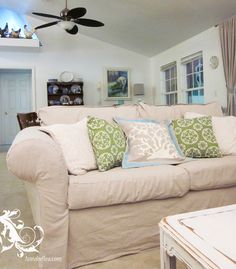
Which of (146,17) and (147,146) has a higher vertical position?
(146,17)

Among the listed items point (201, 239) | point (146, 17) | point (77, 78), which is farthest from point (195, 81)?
point (201, 239)

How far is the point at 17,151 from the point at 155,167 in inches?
34.1

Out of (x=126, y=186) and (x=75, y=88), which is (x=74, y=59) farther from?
(x=126, y=186)

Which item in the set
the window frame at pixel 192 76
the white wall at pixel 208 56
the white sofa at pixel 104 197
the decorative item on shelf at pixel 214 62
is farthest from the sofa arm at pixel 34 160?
the window frame at pixel 192 76

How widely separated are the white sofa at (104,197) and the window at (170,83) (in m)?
4.20

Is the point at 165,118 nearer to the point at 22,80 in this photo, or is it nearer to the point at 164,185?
the point at 164,185

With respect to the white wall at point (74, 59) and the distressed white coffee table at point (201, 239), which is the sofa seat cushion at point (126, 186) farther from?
the white wall at point (74, 59)

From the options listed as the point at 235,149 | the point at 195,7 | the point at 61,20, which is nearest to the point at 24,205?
the point at 235,149

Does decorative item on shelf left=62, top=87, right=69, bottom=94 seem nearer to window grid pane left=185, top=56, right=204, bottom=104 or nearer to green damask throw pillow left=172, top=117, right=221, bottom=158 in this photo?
window grid pane left=185, top=56, right=204, bottom=104

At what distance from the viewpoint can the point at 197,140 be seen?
2.03m

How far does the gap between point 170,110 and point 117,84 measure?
4.31 metres

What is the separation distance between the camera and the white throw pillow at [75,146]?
1.65 m

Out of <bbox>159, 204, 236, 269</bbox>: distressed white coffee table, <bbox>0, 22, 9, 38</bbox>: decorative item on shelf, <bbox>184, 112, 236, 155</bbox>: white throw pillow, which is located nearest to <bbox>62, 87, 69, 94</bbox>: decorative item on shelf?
<bbox>0, 22, 9, 38</bbox>: decorative item on shelf

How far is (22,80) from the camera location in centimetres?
683
